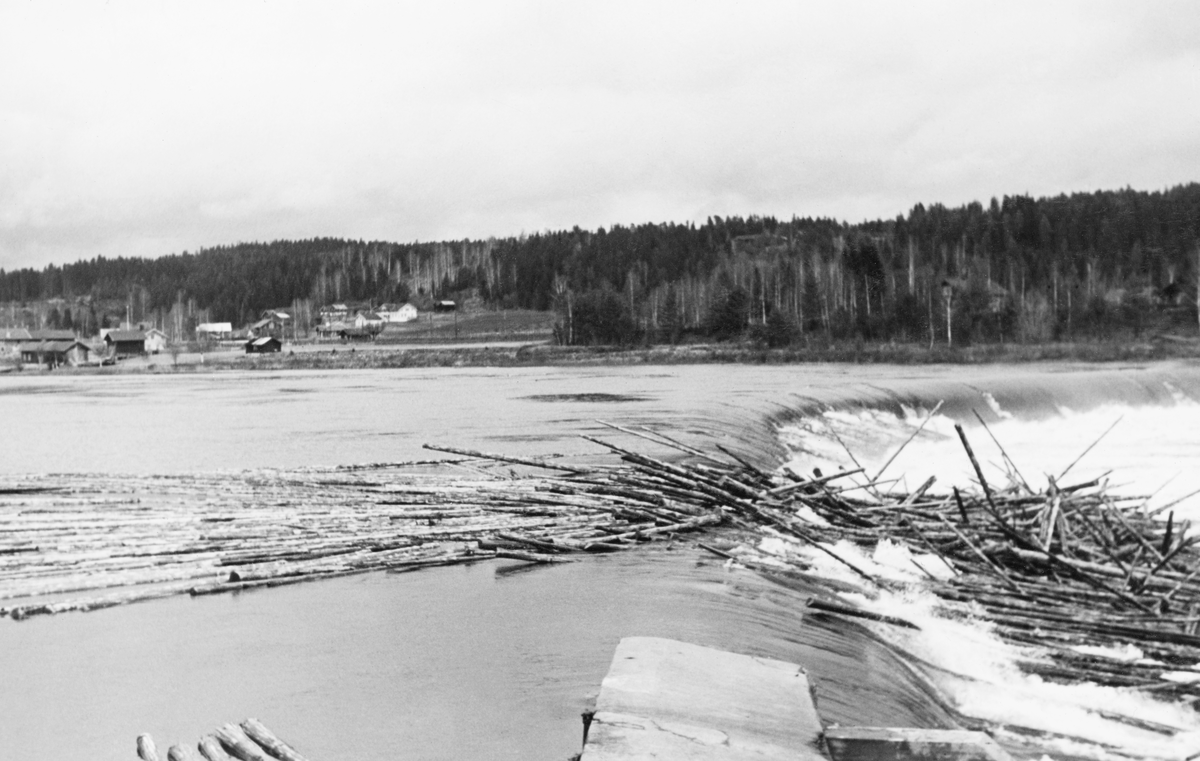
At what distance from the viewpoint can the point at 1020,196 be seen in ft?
501

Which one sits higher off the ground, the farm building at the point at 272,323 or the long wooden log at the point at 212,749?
the farm building at the point at 272,323

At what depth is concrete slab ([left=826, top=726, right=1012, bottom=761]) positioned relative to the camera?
5.21 m

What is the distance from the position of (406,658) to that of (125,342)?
5588 inches

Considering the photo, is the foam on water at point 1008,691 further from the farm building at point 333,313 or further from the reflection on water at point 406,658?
the farm building at point 333,313

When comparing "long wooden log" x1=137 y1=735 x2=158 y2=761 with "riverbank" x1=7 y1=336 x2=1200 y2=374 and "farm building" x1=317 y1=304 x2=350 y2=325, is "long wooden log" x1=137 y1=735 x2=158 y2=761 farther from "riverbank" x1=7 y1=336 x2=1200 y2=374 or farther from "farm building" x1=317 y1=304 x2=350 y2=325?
"farm building" x1=317 y1=304 x2=350 y2=325

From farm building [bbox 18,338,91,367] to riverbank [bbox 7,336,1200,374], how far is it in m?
3.95

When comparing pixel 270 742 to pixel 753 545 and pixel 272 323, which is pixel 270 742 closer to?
pixel 753 545

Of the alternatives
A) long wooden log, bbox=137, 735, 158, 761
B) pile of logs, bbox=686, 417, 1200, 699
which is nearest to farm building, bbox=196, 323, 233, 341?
pile of logs, bbox=686, 417, 1200, 699

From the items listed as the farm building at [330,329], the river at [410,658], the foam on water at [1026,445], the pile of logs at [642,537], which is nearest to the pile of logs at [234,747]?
the river at [410,658]

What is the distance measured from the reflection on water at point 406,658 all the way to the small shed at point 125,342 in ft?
449

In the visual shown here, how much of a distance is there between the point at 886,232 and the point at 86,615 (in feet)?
498

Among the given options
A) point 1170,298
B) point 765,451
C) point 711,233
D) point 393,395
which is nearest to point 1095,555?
point 765,451

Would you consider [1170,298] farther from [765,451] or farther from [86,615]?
[86,615]

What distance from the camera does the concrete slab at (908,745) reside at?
5.21 meters
